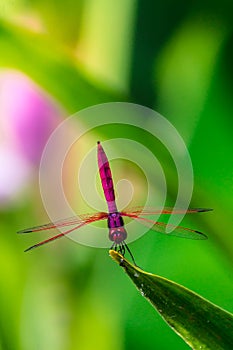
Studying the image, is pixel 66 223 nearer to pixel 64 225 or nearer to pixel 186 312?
pixel 64 225

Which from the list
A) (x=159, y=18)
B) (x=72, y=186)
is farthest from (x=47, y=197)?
(x=159, y=18)

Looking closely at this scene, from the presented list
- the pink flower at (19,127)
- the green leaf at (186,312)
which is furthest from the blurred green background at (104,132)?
the green leaf at (186,312)

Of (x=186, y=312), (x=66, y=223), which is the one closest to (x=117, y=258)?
(x=186, y=312)

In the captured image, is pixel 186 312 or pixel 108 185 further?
pixel 108 185

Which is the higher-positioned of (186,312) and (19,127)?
(19,127)

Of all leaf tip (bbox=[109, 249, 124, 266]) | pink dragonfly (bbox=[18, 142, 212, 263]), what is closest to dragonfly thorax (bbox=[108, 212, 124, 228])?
pink dragonfly (bbox=[18, 142, 212, 263])

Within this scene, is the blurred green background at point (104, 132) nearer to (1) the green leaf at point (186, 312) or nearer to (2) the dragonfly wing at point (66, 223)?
(2) the dragonfly wing at point (66, 223)
